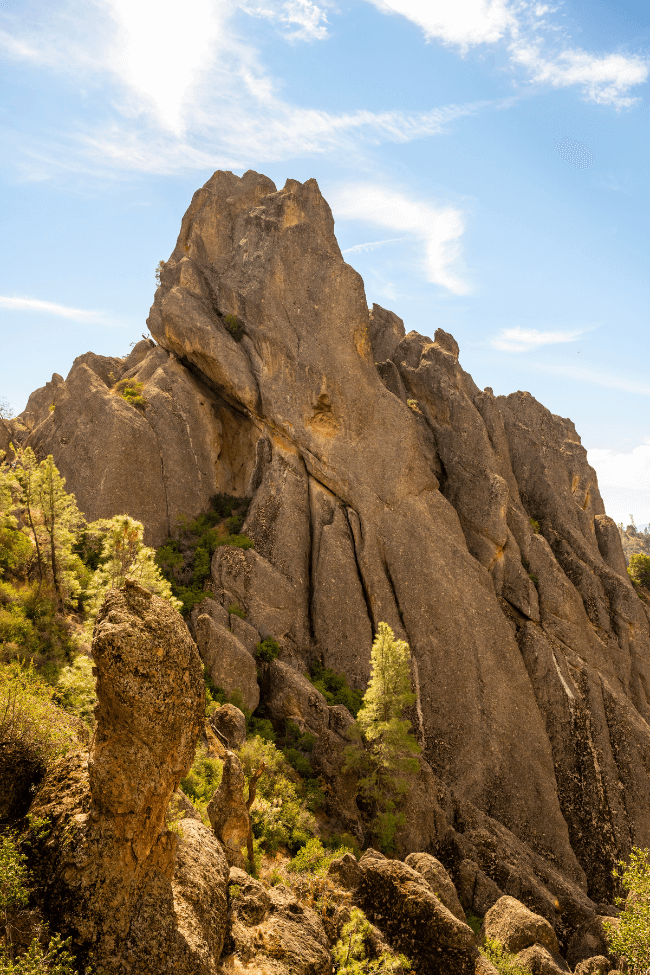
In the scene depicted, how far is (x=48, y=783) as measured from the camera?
13789 millimetres

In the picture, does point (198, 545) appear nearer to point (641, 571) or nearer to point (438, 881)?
point (438, 881)

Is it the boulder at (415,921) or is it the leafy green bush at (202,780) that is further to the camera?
the leafy green bush at (202,780)

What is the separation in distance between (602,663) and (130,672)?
145 feet

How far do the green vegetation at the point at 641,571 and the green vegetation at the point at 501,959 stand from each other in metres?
57.2

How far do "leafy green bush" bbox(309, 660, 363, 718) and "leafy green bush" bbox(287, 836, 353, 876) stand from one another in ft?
38.3

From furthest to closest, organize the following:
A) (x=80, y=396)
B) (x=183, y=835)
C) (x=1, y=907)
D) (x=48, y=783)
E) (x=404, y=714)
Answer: (x=80, y=396) → (x=404, y=714) → (x=183, y=835) → (x=48, y=783) → (x=1, y=907)

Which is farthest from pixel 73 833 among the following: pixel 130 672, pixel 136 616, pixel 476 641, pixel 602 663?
pixel 602 663

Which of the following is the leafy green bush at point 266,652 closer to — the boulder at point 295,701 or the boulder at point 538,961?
the boulder at point 295,701

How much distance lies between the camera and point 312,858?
83.4 feet

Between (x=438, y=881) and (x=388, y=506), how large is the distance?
26190 millimetres

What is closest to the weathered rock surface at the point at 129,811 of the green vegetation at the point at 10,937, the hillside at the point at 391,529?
the green vegetation at the point at 10,937

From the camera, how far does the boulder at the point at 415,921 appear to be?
19422 mm

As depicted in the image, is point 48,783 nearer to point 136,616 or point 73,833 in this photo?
point 73,833

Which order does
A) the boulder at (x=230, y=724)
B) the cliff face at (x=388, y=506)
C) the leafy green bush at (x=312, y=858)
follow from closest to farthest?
1. the leafy green bush at (x=312, y=858)
2. the boulder at (x=230, y=724)
3. the cliff face at (x=388, y=506)
